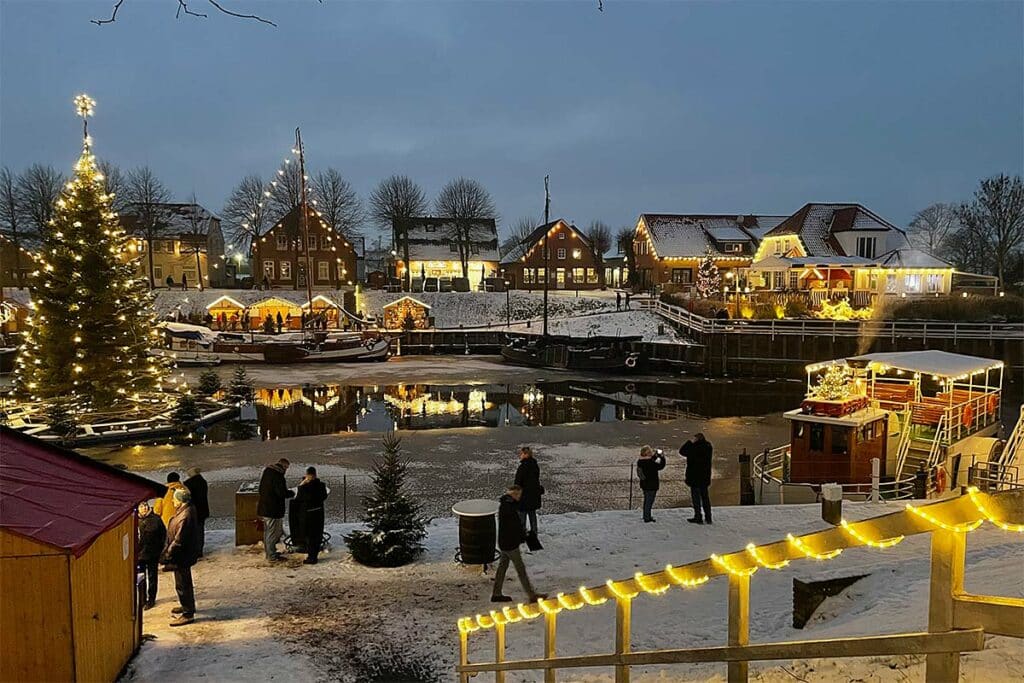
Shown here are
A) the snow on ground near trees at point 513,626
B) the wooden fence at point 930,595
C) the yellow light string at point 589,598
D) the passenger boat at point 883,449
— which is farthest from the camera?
the passenger boat at point 883,449

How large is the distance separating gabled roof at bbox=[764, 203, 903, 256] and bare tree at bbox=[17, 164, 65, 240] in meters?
64.2

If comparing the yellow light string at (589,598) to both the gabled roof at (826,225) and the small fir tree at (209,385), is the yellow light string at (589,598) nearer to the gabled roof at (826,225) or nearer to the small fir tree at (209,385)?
the small fir tree at (209,385)

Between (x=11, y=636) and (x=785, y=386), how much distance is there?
35813 mm

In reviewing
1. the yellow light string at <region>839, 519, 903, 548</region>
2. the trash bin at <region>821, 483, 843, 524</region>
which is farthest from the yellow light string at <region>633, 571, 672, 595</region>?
the trash bin at <region>821, 483, 843, 524</region>

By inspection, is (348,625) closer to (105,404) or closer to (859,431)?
(859,431)

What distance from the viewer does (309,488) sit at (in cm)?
952

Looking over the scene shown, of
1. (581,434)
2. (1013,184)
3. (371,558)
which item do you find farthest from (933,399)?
(1013,184)

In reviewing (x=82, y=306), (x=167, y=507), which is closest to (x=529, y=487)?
(x=167, y=507)

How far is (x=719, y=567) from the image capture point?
2.86 m

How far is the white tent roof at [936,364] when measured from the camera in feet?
54.0

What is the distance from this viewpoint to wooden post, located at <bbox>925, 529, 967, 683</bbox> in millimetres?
1909

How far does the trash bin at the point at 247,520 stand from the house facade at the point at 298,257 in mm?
56399

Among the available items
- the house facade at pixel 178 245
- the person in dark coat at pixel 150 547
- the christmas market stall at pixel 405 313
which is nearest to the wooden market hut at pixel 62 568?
the person in dark coat at pixel 150 547

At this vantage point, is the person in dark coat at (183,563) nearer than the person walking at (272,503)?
Yes
